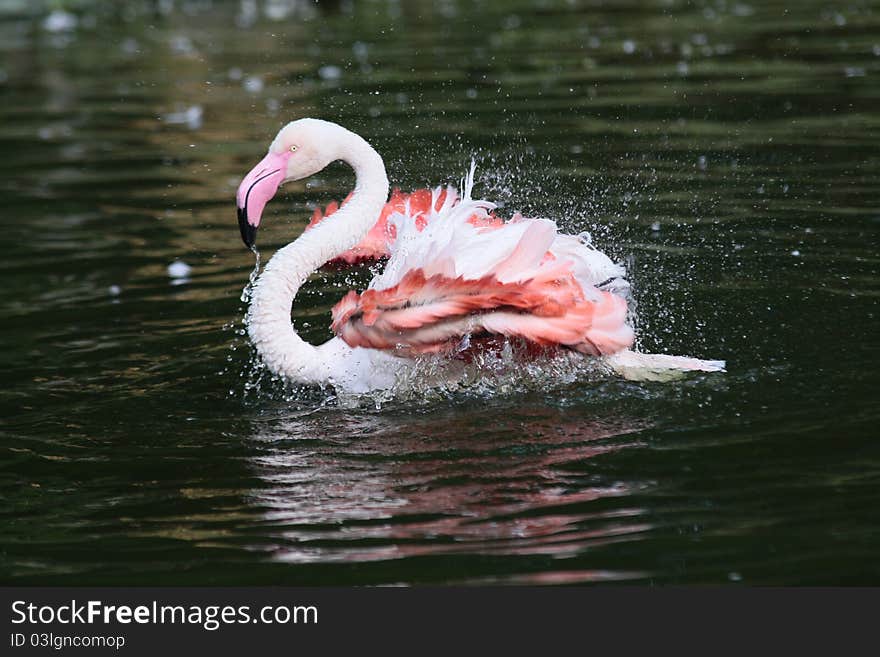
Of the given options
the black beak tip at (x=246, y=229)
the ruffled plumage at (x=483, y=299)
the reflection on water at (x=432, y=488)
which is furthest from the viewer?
the black beak tip at (x=246, y=229)

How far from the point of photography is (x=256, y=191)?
5871 millimetres

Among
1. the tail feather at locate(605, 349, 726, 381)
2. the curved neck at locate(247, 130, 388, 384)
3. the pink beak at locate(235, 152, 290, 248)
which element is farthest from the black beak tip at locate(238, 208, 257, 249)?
the tail feather at locate(605, 349, 726, 381)

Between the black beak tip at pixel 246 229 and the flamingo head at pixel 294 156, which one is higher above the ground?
the flamingo head at pixel 294 156

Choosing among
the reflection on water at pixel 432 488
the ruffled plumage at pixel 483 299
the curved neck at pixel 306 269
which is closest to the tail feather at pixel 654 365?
the ruffled plumage at pixel 483 299

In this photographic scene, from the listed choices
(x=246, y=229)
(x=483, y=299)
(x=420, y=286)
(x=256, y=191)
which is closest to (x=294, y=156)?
(x=256, y=191)

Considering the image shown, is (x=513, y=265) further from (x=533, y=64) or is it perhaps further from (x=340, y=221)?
(x=533, y=64)

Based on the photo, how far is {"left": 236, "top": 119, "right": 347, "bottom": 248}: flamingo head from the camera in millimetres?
5906

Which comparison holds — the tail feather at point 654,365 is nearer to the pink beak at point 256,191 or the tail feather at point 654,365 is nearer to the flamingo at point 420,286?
the flamingo at point 420,286

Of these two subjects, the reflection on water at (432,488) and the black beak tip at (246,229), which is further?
the black beak tip at (246,229)

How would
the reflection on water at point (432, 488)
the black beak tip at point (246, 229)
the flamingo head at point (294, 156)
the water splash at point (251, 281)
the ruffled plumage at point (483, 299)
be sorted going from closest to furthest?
the reflection on water at point (432, 488)
the ruffled plumage at point (483, 299)
the black beak tip at point (246, 229)
the flamingo head at point (294, 156)
the water splash at point (251, 281)

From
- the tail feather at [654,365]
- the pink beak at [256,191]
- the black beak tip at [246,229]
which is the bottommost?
the tail feather at [654,365]

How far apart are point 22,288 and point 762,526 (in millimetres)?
5450

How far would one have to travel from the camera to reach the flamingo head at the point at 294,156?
5.91 m

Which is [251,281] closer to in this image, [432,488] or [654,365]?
[432,488]
